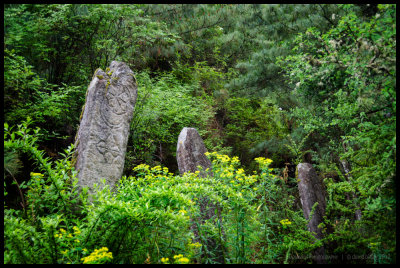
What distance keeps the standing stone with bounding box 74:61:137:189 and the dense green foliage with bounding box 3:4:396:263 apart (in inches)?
14.2

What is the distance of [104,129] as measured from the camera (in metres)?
3.88

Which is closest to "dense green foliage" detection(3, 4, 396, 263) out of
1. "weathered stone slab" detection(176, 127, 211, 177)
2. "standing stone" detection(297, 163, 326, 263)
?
"standing stone" detection(297, 163, 326, 263)

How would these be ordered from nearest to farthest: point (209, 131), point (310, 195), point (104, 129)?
point (104, 129), point (310, 195), point (209, 131)

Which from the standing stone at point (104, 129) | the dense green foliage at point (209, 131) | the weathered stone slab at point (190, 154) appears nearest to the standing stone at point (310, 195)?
the dense green foliage at point (209, 131)

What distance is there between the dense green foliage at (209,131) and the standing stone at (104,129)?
36 centimetres

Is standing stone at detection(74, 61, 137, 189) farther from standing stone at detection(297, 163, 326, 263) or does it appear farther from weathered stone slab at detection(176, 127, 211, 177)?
standing stone at detection(297, 163, 326, 263)

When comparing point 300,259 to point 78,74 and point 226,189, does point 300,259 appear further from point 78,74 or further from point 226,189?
point 78,74

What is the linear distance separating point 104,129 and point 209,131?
13.0 feet

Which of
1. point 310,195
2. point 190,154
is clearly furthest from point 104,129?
point 310,195

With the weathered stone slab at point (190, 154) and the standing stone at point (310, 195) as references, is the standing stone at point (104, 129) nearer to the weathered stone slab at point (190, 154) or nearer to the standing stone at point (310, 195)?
the weathered stone slab at point (190, 154)

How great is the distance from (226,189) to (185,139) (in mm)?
2317

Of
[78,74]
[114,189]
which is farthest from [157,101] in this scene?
[114,189]

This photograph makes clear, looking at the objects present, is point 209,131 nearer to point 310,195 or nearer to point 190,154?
point 190,154

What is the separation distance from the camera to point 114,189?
3844 millimetres
